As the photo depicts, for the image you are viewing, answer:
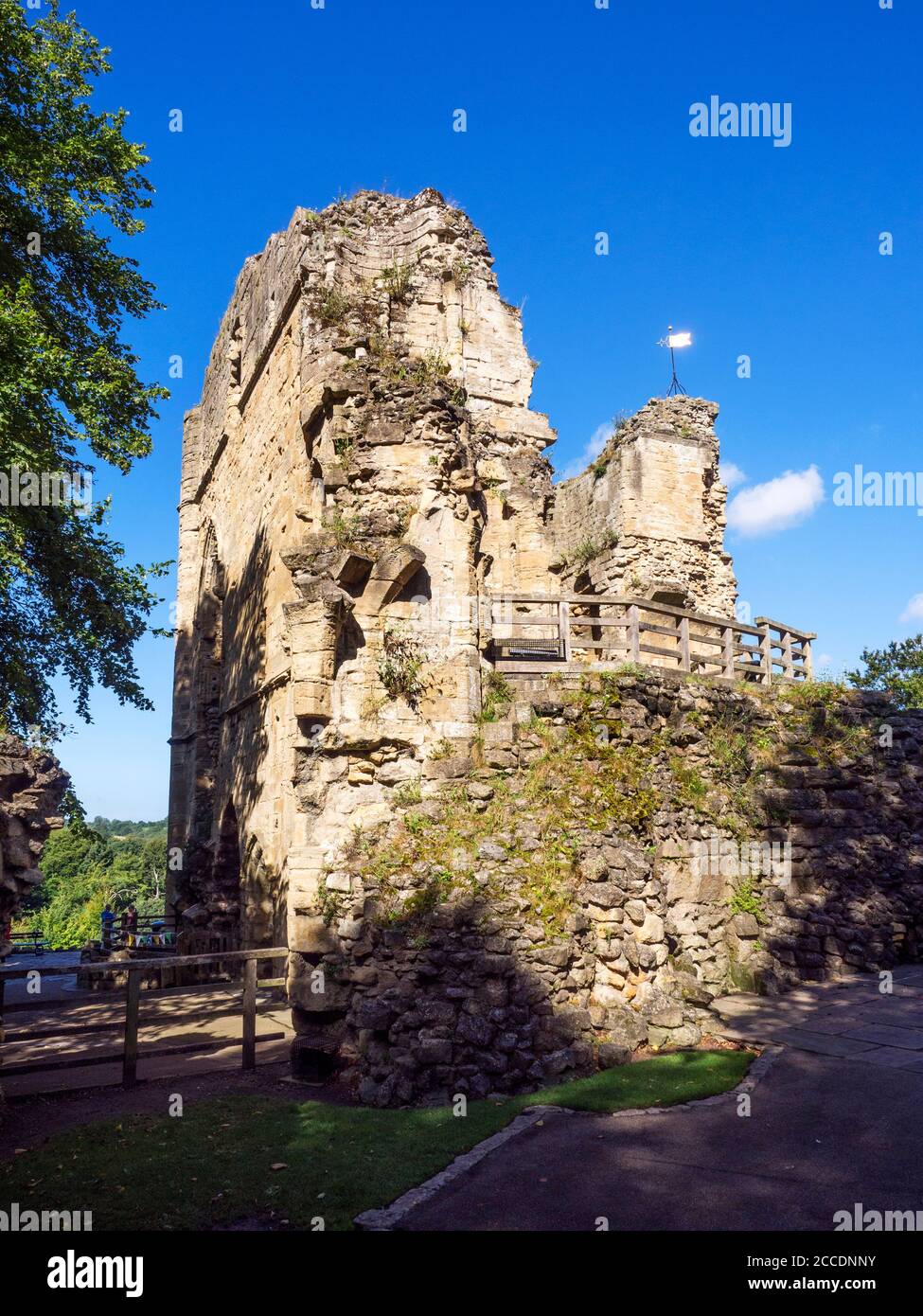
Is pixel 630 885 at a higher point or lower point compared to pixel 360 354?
lower

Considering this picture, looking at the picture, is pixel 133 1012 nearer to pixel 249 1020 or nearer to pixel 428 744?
pixel 249 1020

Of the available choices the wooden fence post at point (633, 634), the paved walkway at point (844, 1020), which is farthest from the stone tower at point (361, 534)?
the paved walkway at point (844, 1020)

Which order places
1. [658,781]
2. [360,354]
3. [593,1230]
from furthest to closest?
[360,354] < [658,781] < [593,1230]

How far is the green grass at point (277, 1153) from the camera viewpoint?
5.18 metres

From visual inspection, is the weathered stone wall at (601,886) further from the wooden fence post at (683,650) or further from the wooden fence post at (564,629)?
the wooden fence post at (564,629)

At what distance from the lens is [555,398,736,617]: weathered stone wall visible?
18.1 m

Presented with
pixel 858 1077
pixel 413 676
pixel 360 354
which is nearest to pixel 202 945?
pixel 413 676

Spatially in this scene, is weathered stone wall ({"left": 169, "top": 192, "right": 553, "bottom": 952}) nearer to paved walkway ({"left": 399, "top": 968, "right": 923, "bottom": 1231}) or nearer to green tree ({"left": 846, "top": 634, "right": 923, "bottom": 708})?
paved walkway ({"left": 399, "top": 968, "right": 923, "bottom": 1231})

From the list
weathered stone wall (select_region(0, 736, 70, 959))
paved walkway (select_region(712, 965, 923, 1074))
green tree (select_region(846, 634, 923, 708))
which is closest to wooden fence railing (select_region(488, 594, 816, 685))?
paved walkway (select_region(712, 965, 923, 1074))

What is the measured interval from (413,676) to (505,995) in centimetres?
381

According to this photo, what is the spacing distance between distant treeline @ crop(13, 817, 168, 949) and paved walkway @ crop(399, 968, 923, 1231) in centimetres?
3578

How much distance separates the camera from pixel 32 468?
10273 mm

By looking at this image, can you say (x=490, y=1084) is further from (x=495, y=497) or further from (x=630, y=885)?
(x=495, y=497)

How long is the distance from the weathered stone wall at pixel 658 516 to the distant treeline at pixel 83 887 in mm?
29115
